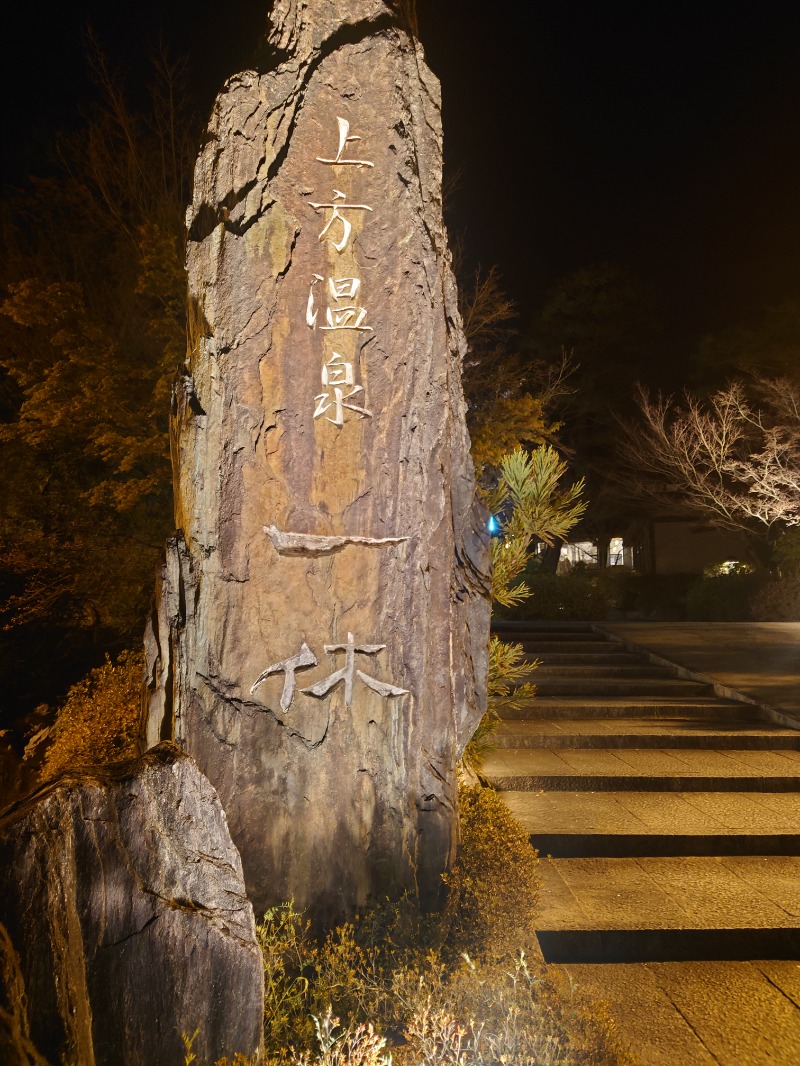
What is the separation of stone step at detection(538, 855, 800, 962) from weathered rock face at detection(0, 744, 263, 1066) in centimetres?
222

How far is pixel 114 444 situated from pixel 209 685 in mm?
5550

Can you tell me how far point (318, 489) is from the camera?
3.63 m

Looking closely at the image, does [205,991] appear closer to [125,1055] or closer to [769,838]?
[125,1055]

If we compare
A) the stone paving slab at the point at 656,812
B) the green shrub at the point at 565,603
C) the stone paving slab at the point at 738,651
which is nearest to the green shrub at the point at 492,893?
the stone paving slab at the point at 656,812

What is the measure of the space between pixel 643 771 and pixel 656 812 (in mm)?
861

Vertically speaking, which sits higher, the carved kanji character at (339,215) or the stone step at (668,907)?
the carved kanji character at (339,215)

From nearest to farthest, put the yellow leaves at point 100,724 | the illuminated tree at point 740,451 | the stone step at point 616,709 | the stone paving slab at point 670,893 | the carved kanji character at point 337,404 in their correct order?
the carved kanji character at point 337,404 → the stone paving slab at point 670,893 → the yellow leaves at point 100,724 → the stone step at point 616,709 → the illuminated tree at point 740,451

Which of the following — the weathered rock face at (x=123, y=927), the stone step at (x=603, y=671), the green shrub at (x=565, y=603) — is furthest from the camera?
the green shrub at (x=565, y=603)

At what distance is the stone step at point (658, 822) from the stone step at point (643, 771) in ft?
0.31

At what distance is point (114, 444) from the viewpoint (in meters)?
8.17

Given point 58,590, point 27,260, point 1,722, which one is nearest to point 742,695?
point 58,590

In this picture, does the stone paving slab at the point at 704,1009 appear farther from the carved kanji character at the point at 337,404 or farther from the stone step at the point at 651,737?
the stone step at the point at 651,737

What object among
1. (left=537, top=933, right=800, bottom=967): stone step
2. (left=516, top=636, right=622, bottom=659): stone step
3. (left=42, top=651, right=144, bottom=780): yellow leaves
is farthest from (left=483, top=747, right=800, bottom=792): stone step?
(left=516, top=636, right=622, bottom=659): stone step

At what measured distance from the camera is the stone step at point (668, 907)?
3.93m
